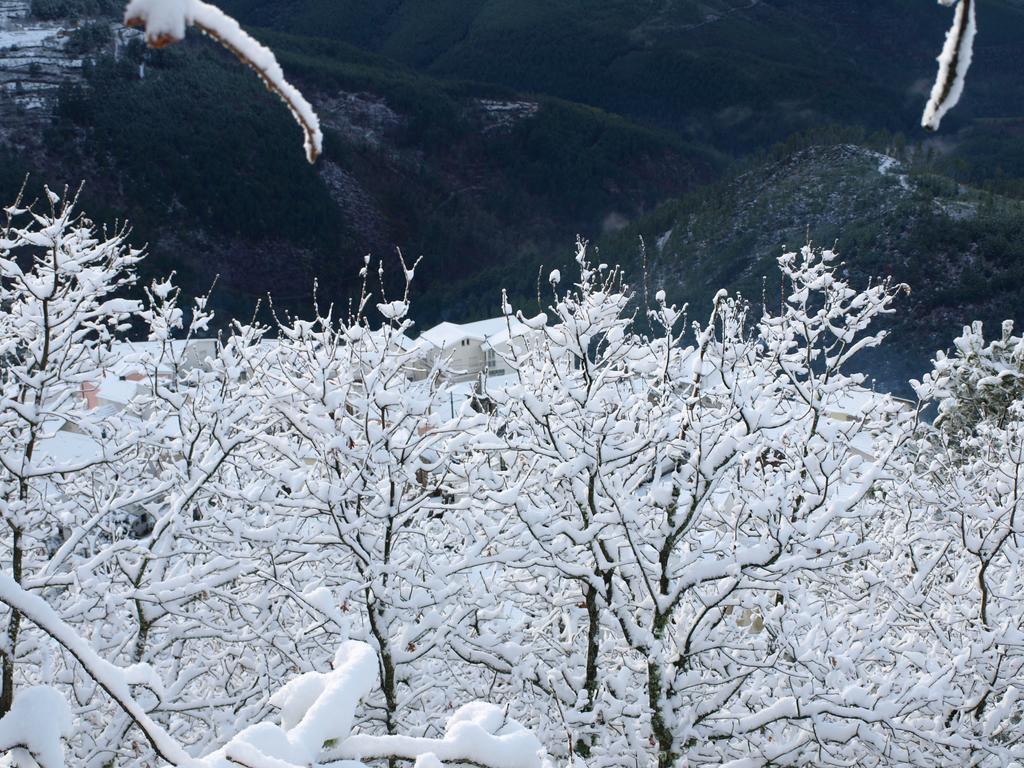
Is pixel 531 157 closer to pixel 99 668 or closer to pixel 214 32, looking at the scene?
pixel 99 668

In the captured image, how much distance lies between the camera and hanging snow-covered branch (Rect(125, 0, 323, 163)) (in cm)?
79

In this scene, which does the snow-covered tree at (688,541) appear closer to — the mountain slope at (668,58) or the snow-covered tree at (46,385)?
the snow-covered tree at (46,385)

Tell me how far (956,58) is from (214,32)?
2.62ft

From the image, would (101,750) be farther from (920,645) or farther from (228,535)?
(920,645)

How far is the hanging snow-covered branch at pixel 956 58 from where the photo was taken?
0.95m

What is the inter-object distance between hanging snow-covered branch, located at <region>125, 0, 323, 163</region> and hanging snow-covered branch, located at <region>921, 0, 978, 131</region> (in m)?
0.71

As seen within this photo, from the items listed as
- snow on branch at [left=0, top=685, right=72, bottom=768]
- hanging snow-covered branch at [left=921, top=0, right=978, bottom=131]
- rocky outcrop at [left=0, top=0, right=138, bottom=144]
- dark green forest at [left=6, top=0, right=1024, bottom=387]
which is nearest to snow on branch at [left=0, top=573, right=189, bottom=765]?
snow on branch at [left=0, top=685, right=72, bottom=768]

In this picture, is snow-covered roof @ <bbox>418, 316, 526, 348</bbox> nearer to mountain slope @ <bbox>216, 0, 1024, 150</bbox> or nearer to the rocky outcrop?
the rocky outcrop

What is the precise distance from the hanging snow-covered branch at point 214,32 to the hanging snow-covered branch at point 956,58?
0.71 meters

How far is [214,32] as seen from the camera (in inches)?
32.8

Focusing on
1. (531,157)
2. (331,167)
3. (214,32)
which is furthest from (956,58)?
(531,157)

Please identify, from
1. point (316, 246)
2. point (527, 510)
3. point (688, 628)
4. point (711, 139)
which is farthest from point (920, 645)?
point (711, 139)

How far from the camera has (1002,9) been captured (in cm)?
19888

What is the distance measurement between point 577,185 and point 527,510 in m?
132
